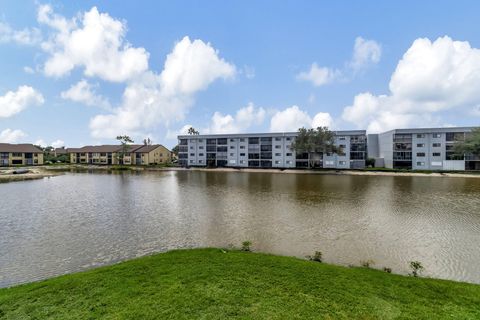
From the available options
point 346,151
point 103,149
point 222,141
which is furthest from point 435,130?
point 103,149

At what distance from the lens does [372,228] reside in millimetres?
17594

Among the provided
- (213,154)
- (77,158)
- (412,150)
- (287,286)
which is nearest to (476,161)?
(412,150)

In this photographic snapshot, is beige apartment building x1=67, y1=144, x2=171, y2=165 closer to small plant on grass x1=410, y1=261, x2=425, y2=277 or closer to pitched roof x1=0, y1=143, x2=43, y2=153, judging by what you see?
pitched roof x1=0, y1=143, x2=43, y2=153

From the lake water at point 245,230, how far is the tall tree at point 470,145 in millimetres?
44979

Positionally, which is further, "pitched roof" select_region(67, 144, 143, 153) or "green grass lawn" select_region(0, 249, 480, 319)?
"pitched roof" select_region(67, 144, 143, 153)

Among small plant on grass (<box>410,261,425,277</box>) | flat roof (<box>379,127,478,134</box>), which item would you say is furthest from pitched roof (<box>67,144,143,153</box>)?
small plant on grass (<box>410,261,425,277</box>)

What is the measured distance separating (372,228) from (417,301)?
1141cm

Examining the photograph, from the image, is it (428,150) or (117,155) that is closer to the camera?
(428,150)

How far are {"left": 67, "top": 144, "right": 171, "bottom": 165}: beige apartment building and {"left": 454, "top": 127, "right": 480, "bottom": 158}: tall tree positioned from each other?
102m

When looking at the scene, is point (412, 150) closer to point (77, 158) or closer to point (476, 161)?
point (476, 161)

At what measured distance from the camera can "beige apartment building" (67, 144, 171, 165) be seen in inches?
4058

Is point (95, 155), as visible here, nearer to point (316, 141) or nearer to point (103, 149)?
point (103, 149)

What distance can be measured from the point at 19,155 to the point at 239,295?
124 m

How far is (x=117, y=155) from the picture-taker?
341 ft
